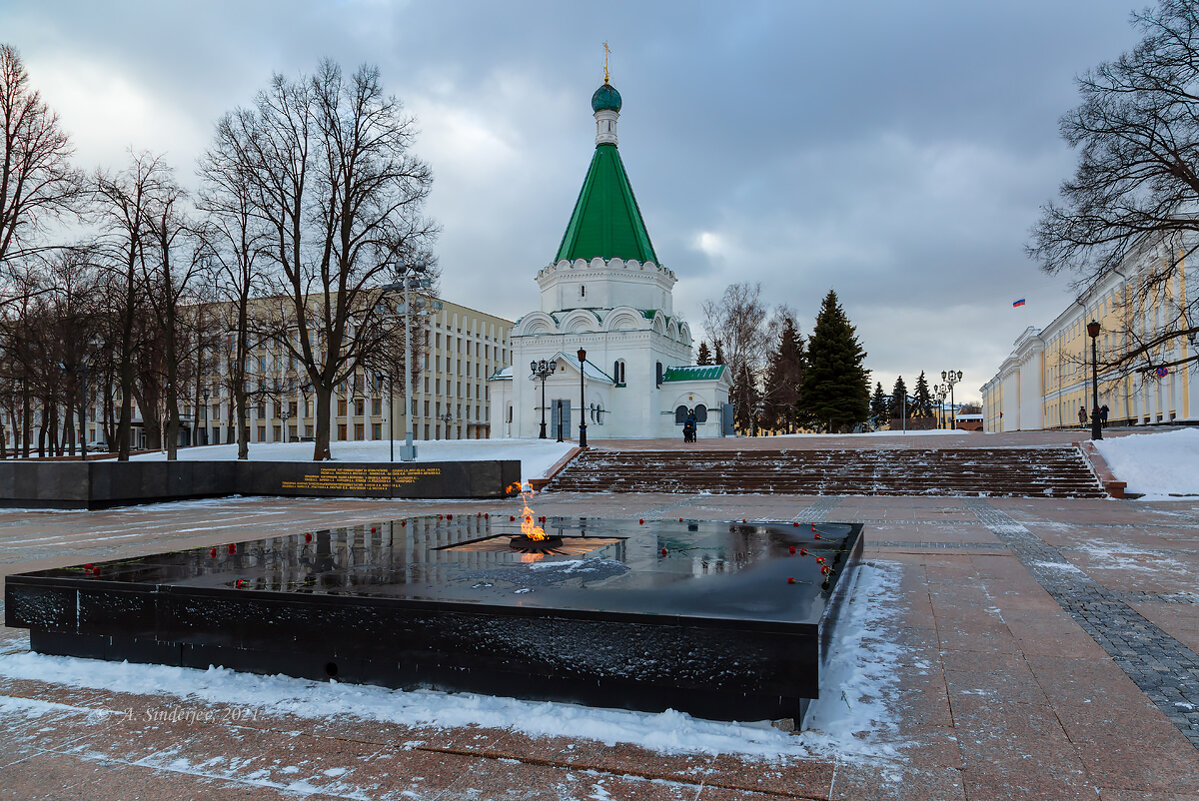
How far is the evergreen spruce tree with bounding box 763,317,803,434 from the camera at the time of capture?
57875mm

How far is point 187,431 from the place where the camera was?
7100 centimetres

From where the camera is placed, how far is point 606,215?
164ft

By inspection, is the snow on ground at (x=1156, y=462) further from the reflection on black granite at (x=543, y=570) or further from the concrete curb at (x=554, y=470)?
the concrete curb at (x=554, y=470)

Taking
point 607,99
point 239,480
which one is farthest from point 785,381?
point 239,480

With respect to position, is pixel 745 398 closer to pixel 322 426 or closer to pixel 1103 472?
pixel 322 426

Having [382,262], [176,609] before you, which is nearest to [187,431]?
[382,262]

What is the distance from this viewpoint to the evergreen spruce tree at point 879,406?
94875 millimetres

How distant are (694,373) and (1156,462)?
102ft

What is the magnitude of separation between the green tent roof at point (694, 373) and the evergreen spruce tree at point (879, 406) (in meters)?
50.1

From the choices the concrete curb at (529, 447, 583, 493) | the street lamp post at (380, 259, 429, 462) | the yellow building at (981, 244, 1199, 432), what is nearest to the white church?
the concrete curb at (529, 447, 583, 493)

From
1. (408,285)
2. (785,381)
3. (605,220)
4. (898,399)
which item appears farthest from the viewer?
(898,399)

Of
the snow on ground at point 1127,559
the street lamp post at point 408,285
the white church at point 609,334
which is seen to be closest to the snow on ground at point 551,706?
the snow on ground at point 1127,559

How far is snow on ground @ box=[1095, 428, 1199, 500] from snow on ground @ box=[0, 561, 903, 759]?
54.8 feet

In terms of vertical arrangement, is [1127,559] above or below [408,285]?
below
